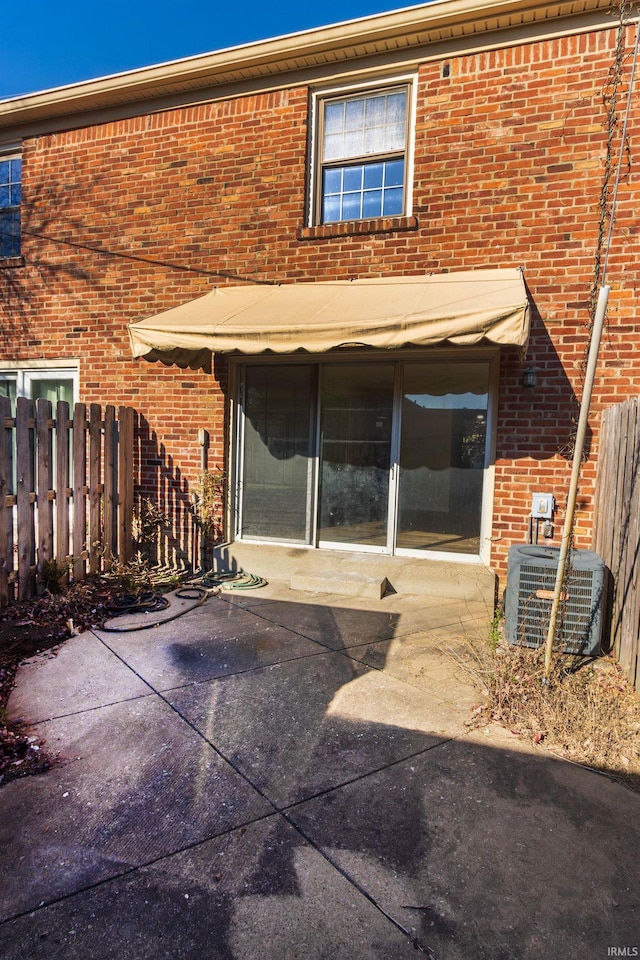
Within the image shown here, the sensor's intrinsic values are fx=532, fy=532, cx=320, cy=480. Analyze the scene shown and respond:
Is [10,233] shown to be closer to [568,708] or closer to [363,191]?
[363,191]

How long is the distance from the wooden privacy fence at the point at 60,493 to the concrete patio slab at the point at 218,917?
3392 mm

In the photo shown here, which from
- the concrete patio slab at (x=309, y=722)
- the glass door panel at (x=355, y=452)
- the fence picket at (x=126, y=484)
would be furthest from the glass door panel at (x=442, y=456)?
the fence picket at (x=126, y=484)

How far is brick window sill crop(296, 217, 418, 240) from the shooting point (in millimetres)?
5629

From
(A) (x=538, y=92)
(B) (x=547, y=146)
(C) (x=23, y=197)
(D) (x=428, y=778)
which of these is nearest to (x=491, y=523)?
(D) (x=428, y=778)

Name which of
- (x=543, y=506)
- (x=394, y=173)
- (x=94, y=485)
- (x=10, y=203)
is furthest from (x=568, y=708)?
(x=10, y=203)

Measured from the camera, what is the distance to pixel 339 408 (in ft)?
20.0

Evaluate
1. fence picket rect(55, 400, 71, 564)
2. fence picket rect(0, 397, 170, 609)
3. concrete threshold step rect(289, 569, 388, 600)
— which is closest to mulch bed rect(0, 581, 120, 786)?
fence picket rect(0, 397, 170, 609)

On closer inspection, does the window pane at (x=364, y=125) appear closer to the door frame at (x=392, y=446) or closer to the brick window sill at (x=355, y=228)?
the brick window sill at (x=355, y=228)

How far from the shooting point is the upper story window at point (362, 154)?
5.84 m

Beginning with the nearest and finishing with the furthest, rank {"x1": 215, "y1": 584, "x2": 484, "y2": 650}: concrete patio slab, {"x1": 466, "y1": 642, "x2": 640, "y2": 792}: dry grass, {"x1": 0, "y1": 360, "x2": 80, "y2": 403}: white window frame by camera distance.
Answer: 1. {"x1": 466, "y1": 642, "x2": 640, "y2": 792}: dry grass
2. {"x1": 215, "y1": 584, "x2": 484, "y2": 650}: concrete patio slab
3. {"x1": 0, "y1": 360, "x2": 80, "y2": 403}: white window frame

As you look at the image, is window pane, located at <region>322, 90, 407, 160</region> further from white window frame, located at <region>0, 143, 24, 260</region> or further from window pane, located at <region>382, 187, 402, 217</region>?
white window frame, located at <region>0, 143, 24, 260</region>

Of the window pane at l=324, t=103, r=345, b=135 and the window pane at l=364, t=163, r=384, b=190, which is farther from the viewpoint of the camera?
the window pane at l=324, t=103, r=345, b=135

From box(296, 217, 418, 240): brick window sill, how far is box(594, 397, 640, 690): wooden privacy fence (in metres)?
2.87

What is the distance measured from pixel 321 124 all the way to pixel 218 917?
706cm
